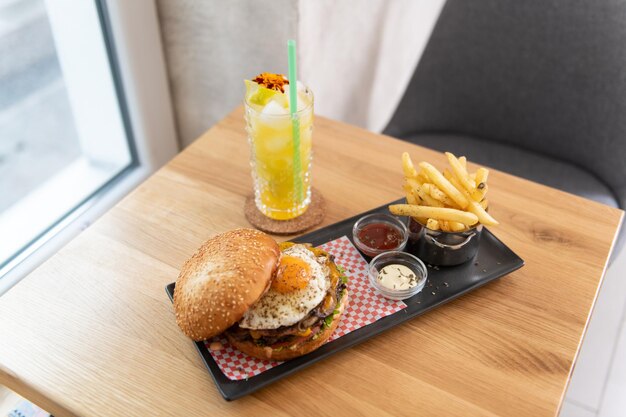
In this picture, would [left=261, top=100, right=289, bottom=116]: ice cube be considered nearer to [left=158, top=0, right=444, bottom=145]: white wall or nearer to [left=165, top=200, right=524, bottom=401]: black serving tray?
[left=165, top=200, right=524, bottom=401]: black serving tray

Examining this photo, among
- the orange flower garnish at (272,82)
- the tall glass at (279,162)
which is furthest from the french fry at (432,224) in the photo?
the orange flower garnish at (272,82)

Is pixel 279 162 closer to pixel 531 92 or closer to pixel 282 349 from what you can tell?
pixel 282 349

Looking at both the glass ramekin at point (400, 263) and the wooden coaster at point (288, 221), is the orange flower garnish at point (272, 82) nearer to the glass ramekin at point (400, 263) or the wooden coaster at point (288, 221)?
the wooden coaster at point (288, 221)

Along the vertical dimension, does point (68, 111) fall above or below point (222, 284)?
below

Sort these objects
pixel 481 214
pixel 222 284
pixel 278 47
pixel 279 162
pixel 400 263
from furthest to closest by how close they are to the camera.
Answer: pixel 278 47, pixel 279 162, pixel 400 263, pixel 481 214, pixel 222 284

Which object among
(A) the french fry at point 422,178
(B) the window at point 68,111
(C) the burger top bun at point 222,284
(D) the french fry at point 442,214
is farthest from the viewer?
(B) the window at point 68,111

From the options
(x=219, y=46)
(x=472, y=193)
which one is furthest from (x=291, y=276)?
(x=219, y=46)

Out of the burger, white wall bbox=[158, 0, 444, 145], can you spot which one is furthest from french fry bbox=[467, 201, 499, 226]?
white wall bbox=[158, 0, 444, 145]
